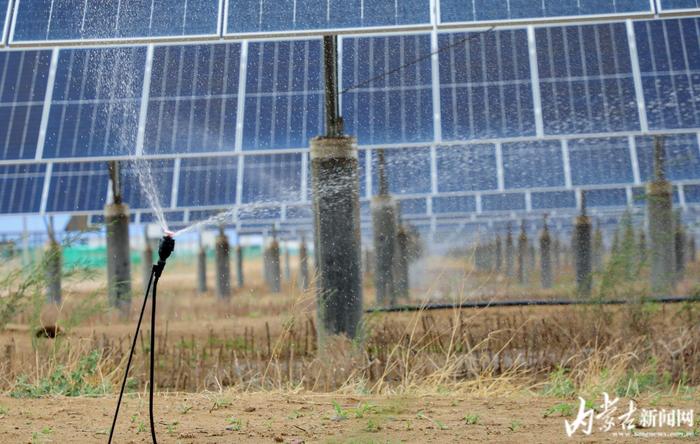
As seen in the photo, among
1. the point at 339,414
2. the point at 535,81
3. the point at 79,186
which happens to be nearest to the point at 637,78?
the point at 535,81

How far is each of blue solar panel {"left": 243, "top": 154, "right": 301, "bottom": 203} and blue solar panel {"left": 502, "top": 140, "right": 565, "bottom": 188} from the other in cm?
352

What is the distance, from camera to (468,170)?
58.4 feet

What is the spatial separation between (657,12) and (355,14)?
297 centimetres

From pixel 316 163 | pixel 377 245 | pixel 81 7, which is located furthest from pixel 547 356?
pixel 377 245

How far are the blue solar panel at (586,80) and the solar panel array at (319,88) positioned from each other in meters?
0.03

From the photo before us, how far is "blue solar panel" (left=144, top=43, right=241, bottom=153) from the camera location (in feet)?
40.0

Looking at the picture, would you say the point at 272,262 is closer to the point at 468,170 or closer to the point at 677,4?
the point at 468,170

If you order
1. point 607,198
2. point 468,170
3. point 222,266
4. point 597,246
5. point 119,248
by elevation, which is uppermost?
point 468,170

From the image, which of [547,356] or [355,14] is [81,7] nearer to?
[355,14]

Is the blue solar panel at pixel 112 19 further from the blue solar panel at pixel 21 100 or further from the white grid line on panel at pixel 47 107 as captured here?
the blue solar panel at pixel 21 100

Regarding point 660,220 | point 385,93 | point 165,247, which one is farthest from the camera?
point 660,220

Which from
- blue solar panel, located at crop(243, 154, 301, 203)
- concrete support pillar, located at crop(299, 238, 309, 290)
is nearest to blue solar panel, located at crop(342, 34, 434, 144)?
concrete support pillar, located at crop(299, 238, 309, 290)

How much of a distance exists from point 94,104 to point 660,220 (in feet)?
27.3

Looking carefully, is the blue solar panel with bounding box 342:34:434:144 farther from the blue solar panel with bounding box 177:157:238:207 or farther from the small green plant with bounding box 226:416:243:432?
the small green plant with bounding box 226:416:243:432
